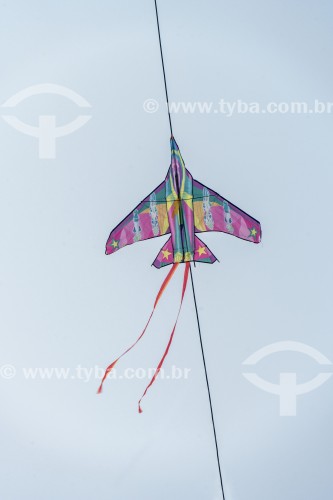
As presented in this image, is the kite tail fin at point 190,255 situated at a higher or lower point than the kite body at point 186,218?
lower

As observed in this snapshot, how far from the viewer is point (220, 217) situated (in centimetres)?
566

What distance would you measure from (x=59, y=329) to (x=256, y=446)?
2375 millimetres

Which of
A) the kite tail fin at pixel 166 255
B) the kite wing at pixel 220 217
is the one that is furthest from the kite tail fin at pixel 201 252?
the kite tail fin at pixel 166 255

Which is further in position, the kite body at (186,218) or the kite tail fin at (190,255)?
the kite tail fin at (190,255)

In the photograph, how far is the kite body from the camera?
18.1ft

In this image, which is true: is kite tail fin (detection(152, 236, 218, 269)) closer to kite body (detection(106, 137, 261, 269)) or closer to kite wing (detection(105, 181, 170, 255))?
kite body (detection(106, 137, 261, 269))

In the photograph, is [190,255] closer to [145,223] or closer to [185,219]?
[185,219]

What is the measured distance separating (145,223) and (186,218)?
421 millimetres

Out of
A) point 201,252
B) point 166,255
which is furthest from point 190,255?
point 166,255

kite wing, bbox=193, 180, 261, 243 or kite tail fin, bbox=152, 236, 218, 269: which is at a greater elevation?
kite wing, bbox=193, 180, 261, 243

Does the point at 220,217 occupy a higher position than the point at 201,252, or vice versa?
the point at 220,217

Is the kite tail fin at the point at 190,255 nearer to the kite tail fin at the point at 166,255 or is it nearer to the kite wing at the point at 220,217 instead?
the kite tail fin at the point at 166,255

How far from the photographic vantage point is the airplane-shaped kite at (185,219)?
551cm

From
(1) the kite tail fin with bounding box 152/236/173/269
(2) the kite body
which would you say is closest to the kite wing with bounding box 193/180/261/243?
(2) the kite body
